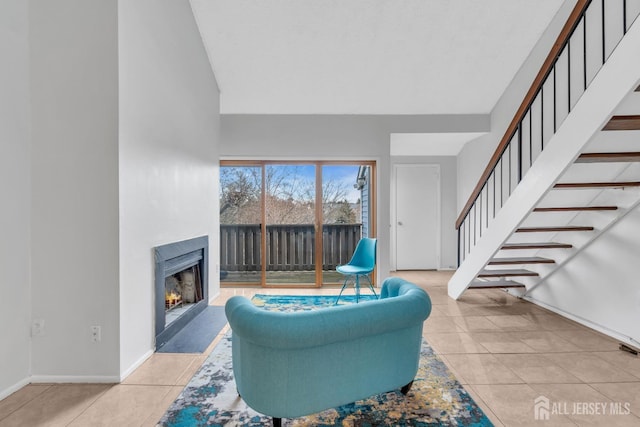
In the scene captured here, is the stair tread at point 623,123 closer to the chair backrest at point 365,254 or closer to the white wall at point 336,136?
the chair backrest at point 365,254

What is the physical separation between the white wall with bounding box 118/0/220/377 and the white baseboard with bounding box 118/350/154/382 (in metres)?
0.01

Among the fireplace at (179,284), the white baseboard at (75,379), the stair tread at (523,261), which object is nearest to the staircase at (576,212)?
the stair tread at (523,261)

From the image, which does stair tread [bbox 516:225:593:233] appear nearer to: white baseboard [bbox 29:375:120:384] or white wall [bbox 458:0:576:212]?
white wall [bbox 458:0:576:212]

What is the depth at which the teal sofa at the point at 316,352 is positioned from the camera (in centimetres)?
162

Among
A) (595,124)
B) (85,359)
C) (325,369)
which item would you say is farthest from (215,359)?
(595,124)

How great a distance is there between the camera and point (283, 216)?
17.3 ft

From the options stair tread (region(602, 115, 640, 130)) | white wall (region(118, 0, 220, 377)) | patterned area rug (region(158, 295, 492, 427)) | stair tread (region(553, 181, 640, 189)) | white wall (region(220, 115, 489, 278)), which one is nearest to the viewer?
patterned area rug (region(158, 295, 492, 427))

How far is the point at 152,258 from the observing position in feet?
9.10

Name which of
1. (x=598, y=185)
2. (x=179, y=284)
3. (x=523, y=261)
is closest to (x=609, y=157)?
(x=598, y=185)

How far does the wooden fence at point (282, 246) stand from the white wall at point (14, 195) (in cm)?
305

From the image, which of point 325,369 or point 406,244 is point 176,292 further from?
point 406,244

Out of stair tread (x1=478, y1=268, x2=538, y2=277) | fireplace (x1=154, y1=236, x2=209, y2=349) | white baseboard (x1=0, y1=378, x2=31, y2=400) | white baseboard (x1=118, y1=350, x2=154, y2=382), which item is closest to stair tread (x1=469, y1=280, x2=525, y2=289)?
stair tread (x1=478, y1=268, x2=538, y2=277)

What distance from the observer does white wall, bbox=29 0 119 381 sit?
230cm

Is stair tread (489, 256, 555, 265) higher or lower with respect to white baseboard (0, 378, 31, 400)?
higher
